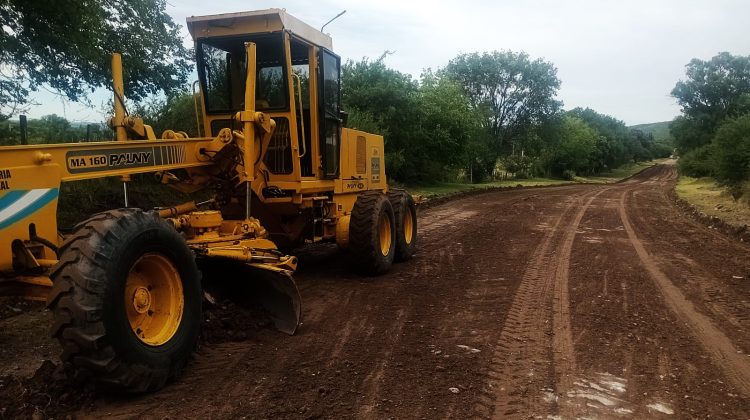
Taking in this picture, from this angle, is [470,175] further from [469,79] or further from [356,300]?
[356,300]

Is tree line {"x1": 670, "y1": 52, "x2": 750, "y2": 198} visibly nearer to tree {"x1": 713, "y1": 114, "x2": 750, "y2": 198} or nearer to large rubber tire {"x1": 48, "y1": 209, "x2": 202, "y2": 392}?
tree {"x1": 713, "y1": 114, "x2": 750, "y2": 198}

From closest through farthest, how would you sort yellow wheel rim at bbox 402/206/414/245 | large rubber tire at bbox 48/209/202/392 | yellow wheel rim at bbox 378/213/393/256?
large rubber tire at bbox 48/209/202/392 < yellow wheel rim at bbox 378/213/393/256 < yellow wheel rim at bbox 402/206/414/245

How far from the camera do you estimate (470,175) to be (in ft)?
128

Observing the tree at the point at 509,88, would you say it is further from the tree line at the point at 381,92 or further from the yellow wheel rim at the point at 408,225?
the yellow wheel rim at the point at 408,225

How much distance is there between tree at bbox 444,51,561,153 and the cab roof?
167ft

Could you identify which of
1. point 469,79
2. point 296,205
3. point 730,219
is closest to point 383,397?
point 296,205

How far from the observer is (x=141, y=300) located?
398 cm

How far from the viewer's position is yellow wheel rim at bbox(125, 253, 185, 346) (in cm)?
394

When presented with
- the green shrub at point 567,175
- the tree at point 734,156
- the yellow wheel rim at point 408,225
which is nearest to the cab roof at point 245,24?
the yellow wheel rim at point 408,225

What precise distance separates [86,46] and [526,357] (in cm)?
777

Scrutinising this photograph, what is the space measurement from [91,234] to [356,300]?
139 inches

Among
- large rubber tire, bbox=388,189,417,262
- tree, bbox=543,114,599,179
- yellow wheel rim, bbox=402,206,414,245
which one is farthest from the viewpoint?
tree, bbox=543,114,599,179

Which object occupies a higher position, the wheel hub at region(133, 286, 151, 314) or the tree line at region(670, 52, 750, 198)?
the tree line at region(670, 52, 750, 198)

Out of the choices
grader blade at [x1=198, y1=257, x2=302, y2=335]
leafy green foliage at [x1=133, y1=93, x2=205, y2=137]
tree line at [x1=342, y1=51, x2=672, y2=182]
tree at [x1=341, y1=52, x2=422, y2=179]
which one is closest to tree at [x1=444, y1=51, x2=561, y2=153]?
tree line at [x1=342, y1=51, x2=672, y2=182]
